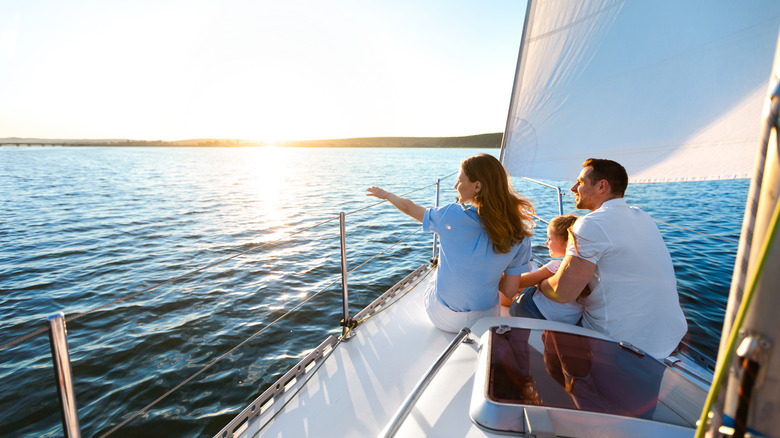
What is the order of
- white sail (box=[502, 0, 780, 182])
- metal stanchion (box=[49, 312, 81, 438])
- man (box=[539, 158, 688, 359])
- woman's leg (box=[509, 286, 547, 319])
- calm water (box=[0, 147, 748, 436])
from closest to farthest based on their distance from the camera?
metal stanchion (box=[49, 312, 81, 438]) < man (box=[539, 158, 688, 359]) < woman's leg (box=[509, 286, 547, 319]) < white sail (box=[502, 0, 780, 182]) < calm water (box=[0, 147, 748, 436])

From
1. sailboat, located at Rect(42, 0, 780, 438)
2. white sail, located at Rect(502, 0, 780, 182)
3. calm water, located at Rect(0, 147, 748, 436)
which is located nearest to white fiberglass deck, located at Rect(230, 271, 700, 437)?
sailboat, located at Rect(42, 0, 780, 438)

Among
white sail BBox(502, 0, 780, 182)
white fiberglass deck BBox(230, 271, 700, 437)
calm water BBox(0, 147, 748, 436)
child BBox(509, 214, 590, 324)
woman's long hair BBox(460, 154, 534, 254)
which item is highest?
white sail BBox(502, 0, 780, 182)

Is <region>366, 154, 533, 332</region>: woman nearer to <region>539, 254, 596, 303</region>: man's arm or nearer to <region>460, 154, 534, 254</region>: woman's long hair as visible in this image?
<region>460, 154, 534, 254</region>: woman's long hair

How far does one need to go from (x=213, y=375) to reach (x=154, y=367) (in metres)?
0.68

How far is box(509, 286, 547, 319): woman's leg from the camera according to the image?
77.2 inches

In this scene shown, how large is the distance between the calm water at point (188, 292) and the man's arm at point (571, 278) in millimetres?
1353

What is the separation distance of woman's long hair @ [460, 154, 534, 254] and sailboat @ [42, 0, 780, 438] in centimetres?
41

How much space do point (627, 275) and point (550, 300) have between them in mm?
384

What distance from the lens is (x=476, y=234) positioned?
1.77 metres

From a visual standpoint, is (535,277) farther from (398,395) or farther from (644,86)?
(644,86)

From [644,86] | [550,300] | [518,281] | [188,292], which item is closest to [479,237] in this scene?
[518,281]

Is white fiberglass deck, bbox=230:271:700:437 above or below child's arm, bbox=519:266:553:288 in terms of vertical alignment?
below

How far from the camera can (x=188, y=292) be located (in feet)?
16.4

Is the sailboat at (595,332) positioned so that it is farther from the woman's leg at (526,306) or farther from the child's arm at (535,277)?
the child's arm at (535,277)
